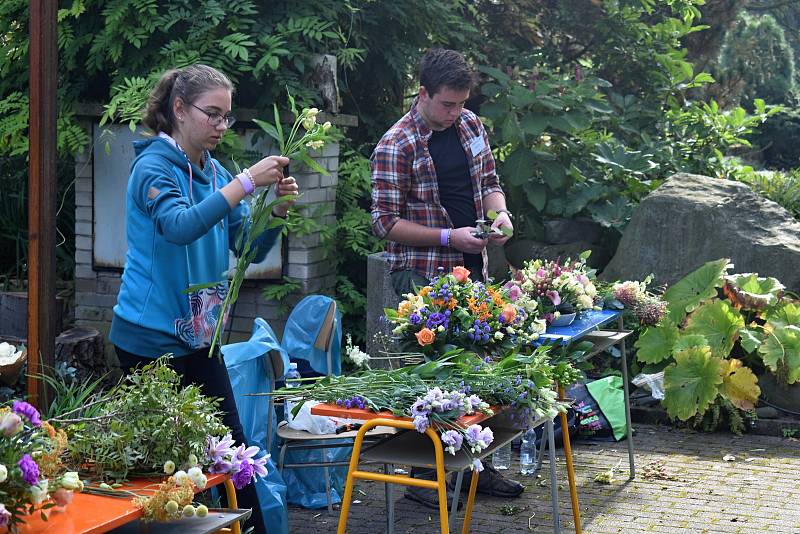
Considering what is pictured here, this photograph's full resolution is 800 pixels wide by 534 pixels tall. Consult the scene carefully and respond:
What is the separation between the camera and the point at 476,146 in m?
5.27

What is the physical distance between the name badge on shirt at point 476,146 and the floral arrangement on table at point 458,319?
1.02 metres

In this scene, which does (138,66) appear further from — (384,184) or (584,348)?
(584,348)

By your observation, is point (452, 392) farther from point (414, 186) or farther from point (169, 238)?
point (414, 186)

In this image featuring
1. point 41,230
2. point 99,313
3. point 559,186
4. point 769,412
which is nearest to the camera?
point 41,230

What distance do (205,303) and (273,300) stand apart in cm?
351

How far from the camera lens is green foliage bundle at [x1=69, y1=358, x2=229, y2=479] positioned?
2.75 meters

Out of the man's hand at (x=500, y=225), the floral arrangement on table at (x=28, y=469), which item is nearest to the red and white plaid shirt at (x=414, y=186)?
the man's hand at (x=500, y=225)

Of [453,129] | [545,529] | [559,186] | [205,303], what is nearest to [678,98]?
[559,186]

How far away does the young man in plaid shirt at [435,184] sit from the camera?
5.03 metres

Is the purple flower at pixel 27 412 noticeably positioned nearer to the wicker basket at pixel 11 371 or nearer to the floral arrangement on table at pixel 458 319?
the floral arrangement on table at pixel 458 319

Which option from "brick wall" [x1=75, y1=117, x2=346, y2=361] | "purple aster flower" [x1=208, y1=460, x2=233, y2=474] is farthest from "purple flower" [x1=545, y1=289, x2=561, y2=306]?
"purple aster flower" [x1=208, y1=460, x2=233, y2=474]

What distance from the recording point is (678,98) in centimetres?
973

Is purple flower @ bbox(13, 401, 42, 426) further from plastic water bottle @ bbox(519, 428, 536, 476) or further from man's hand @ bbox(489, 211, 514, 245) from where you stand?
plastic water bottle @ bbox(519, 428, 536, 476)

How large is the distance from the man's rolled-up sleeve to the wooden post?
206 cm
